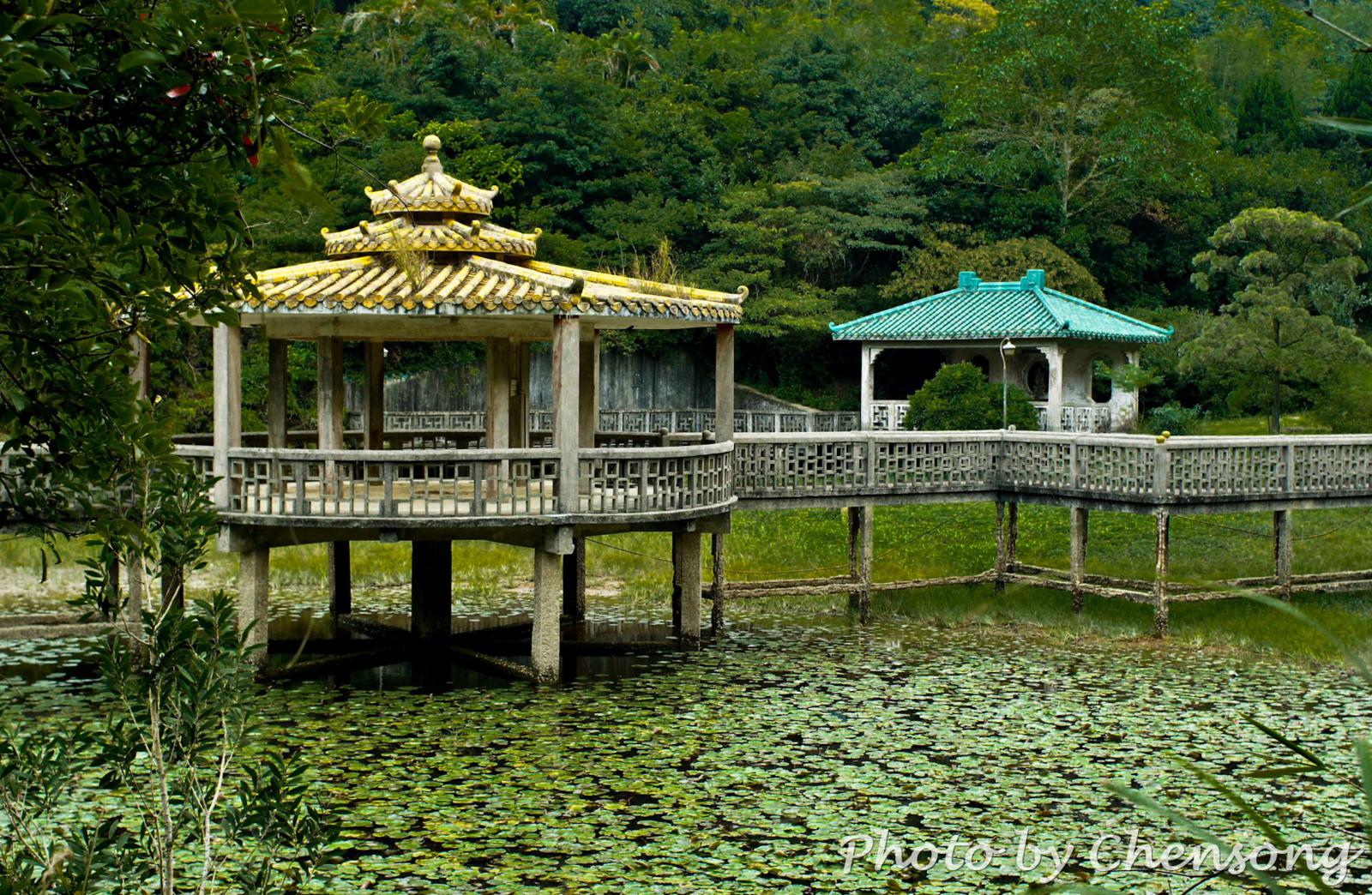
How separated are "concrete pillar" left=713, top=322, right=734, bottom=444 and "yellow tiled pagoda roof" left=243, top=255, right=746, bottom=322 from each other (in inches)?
27.4

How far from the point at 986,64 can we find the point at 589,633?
89.2 ft

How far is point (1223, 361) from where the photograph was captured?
23.4 metres

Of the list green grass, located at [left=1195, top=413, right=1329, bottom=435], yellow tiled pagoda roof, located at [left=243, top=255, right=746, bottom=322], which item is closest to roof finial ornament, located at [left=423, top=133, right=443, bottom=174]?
yellow tiled pagoda roof, located at [left=243, top=255, right=746, bottom=322]

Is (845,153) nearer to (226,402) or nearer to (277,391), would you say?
(277,391)

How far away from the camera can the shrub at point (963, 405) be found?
2314cm

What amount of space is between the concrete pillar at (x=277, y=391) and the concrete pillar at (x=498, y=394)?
197 cm

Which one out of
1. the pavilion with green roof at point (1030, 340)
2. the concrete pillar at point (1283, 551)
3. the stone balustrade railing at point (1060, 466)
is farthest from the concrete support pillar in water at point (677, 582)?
the pavilion with green roof at point (1030, 340)

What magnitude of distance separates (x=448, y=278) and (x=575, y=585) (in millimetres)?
4455

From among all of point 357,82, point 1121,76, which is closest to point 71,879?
point 357,82

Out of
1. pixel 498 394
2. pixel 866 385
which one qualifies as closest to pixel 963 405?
pixel 866 385

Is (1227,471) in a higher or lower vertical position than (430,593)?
higher

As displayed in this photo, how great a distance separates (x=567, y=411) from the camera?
11.9 m

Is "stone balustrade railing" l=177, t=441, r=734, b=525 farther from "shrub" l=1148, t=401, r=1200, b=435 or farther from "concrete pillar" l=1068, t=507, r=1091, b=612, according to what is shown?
"shrub" l=1148, t=401, r=1200, b=435

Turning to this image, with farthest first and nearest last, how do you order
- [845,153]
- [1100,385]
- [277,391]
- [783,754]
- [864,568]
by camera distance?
[845,153] → [1100,385] → [864,568] → [277,391] → [783,754]
